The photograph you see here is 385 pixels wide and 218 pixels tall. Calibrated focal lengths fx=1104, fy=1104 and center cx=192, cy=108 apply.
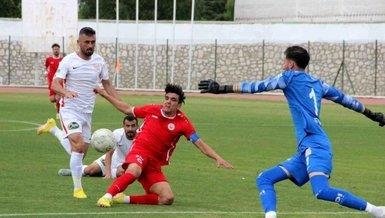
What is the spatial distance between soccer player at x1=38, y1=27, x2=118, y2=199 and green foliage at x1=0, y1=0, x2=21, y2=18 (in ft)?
221

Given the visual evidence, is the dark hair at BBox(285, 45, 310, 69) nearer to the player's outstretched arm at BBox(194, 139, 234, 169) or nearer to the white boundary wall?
the player's outstretched arm at BBox(194, 139, 234, 169)

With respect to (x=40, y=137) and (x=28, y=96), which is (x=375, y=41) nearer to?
→ (x=28, y=96)

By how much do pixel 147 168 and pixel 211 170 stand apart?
190 inches

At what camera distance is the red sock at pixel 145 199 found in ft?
46.0

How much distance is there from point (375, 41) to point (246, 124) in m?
27.8

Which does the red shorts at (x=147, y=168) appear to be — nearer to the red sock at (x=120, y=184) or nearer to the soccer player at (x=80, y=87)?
the red sock at (x=120, y=184)

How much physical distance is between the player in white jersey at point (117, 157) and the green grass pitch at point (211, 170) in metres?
0.28

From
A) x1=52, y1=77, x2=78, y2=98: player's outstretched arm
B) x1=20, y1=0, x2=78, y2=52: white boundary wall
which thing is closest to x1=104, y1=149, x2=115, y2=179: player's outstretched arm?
x1=52, y1=77, x2=78, y2=98: player's outstretched arm

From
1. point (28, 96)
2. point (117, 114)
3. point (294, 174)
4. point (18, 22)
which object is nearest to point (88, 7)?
point (18, 22)

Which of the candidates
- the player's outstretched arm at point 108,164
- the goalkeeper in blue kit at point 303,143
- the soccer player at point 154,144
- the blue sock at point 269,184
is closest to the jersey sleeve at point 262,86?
the goalkeeper in blue kit at point 303,143

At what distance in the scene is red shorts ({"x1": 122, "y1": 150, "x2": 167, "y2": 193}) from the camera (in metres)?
14.2

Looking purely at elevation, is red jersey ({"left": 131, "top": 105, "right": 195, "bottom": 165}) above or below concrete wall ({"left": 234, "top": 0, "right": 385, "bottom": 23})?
below

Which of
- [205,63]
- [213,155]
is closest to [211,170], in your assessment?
[213,155]

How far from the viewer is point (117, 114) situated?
34906mm
